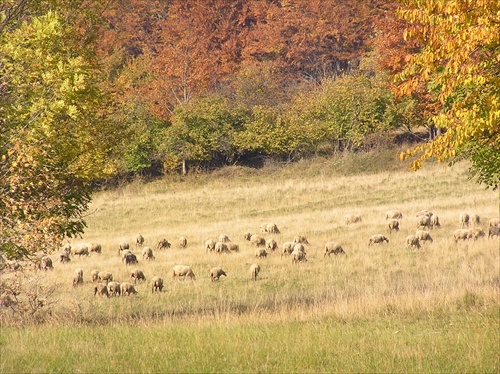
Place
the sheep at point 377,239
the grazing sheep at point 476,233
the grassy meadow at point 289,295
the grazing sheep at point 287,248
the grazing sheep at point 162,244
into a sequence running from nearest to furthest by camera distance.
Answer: the grassy meadow at point 289,295
the grazing sheep at point 476,233
the grazing sheep at point 287,248
the sheep at point 377,239
the grazing sheep at point 162,244

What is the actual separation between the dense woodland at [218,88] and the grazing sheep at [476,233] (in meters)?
5.05

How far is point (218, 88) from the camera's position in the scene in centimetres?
6738

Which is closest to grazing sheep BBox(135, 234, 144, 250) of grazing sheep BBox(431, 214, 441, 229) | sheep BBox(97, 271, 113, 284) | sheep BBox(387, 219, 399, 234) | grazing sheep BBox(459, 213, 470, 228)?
sheep BBox(97, 271, 113, 284)

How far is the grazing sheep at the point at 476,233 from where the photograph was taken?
2617 cm

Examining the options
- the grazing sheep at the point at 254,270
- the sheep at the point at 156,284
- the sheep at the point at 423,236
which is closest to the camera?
the sheep at the point at 156,284

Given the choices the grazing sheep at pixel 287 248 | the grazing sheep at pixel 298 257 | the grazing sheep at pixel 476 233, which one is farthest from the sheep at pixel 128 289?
the grazing sheep at pixel 476 233

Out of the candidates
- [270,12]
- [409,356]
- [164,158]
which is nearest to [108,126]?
[409,356]

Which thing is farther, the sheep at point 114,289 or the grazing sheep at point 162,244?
the grazing sheep at point 162,244

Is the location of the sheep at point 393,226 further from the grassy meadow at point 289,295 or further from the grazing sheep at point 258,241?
the grazing sheep at point 258,241

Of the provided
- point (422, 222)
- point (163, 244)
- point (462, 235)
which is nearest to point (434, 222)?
point (422, 222)

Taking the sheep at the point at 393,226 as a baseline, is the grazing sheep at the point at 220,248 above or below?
above

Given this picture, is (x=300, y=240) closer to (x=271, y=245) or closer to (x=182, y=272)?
(x=271, y=245)

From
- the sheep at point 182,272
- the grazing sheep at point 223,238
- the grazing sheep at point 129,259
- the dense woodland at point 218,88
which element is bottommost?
the grazing sheep at point 223,238

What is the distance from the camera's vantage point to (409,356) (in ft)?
33.9
